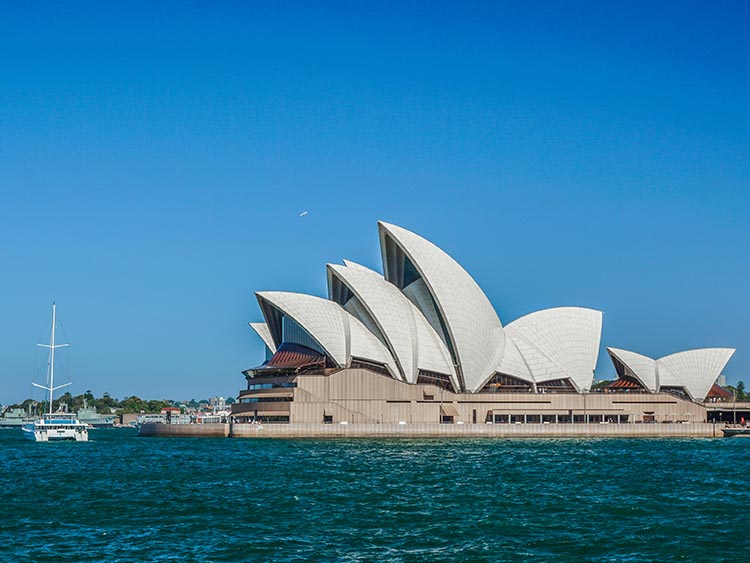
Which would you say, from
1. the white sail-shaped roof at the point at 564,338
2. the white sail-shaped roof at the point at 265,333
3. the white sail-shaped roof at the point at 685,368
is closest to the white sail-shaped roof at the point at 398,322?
the white sail-shaped roof at the point at 564,338

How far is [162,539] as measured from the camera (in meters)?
27.4

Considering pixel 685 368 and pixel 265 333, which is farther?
pixel 685 368

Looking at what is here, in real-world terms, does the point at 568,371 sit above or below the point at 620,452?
above

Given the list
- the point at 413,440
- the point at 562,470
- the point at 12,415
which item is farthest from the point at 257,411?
the point at 12,415

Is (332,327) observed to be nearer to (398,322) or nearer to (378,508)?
(398,322)

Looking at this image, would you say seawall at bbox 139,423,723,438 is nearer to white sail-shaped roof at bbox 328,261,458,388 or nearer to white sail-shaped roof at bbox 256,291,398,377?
white sail-shaped roof at bbox 328,261,458,388

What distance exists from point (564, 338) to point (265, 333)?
2924 centimetres

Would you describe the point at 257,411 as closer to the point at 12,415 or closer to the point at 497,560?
the point at 497,560

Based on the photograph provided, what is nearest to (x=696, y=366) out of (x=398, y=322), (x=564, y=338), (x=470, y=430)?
(x=564, y=338)

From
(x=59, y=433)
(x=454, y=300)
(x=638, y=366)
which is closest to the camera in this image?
(x=454, y=300)

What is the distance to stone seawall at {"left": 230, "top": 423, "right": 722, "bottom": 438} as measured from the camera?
274ft

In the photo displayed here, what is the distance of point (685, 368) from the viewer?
333 feet

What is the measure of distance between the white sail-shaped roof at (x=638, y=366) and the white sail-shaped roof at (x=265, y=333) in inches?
1346

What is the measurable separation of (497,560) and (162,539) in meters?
9.43
